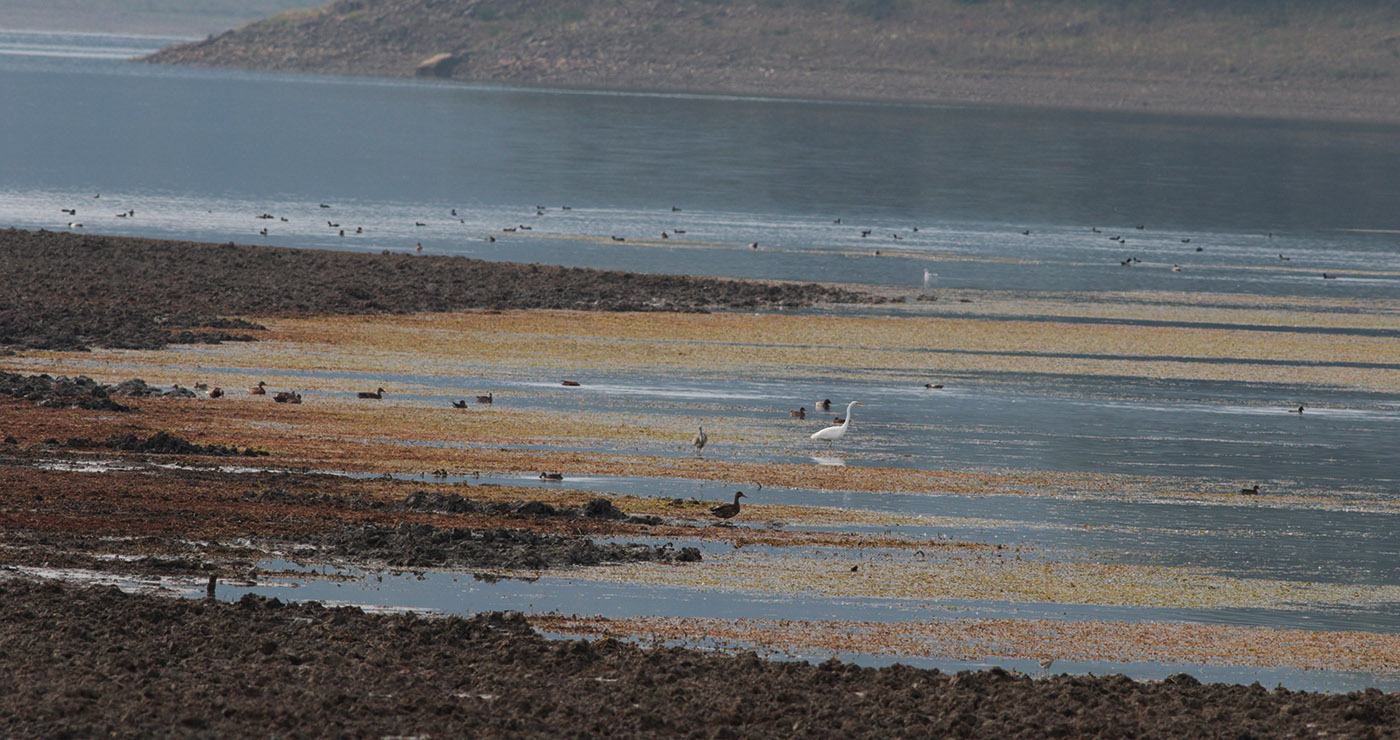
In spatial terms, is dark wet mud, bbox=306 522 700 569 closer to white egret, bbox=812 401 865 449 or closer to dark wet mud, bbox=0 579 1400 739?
dark wet mud, bbox=0 579 1400 739

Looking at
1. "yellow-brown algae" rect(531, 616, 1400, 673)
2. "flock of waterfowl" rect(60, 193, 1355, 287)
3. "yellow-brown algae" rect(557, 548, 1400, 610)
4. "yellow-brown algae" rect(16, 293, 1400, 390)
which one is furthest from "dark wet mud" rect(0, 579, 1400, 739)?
"flock of waterfowl" rect(60, 193, 1355, 287)

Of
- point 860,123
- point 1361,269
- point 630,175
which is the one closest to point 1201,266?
point 1361,269

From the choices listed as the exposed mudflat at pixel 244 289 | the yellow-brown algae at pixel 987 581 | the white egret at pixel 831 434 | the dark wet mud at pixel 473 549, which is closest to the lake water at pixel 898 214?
the white egret at pixel 831 434

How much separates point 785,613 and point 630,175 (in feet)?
284

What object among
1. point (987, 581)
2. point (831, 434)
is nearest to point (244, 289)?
point (831, 434)

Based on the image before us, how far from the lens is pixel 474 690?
13.8 meters

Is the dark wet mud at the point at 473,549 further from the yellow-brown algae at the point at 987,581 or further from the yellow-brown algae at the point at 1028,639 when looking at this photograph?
the yellow-brown algae at the point at 1028,639

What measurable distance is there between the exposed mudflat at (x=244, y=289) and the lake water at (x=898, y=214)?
24.6ft

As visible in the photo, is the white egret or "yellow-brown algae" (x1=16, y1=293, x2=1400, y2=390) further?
"yellow-brown algae" (x1=16, y1=293, x2=1400, y2=390)

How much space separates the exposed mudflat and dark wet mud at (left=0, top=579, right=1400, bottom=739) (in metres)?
22.8

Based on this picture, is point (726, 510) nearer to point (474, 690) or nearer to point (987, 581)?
point (987, 581)

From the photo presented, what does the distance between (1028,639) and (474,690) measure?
6.69m

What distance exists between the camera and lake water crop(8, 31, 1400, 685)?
29000 mm

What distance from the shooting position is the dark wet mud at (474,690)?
1273 cm
